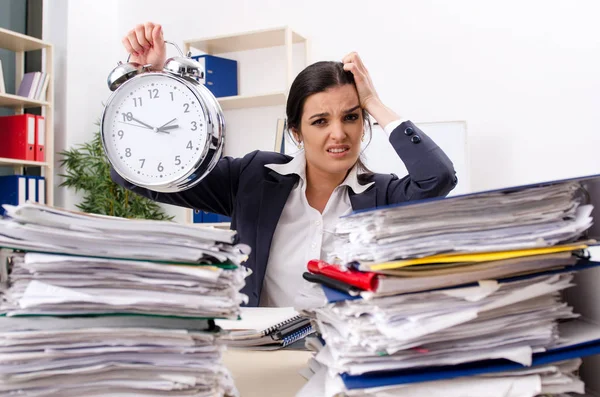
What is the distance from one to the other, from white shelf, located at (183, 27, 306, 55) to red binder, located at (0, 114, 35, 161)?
126 centimetres

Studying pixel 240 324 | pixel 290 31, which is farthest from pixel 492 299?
pixel 290 31

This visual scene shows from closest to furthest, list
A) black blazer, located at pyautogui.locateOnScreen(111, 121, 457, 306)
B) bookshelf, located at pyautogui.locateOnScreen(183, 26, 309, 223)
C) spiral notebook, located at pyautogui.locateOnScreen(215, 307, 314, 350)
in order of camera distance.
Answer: spiral notebook, located at pyautogui.locateOnScreen(215, 307, 314, 350) < black blazer, located at pyautogui.locateOnScreen(111, 121, 457, 306) < bookshelf, located at pyautogui.locateOnScreen(183, 26, 309, 223)

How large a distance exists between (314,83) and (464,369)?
49.2 inches

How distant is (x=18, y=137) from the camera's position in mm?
3967

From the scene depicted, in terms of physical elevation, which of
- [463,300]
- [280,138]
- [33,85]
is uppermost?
[33,85]

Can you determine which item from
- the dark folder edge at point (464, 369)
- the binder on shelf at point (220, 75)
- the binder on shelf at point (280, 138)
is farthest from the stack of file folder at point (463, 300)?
Answer: the binder on shelf at point (220, 75)

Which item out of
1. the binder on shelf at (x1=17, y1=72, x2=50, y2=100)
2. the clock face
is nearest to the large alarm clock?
the clock face

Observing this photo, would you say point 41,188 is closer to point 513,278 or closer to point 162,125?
point 162,125

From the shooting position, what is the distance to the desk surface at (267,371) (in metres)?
0.67

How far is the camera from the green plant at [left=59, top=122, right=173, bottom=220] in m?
4.18

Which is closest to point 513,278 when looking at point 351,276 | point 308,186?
point 351,276

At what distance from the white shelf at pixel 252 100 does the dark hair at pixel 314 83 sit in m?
2.02

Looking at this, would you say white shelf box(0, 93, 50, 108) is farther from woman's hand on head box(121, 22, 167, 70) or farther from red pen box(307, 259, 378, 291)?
red pen box(307, 259, 378, 291)

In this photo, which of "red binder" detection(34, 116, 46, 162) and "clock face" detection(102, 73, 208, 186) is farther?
"red binder" detection(34, 116, 46, 162)
